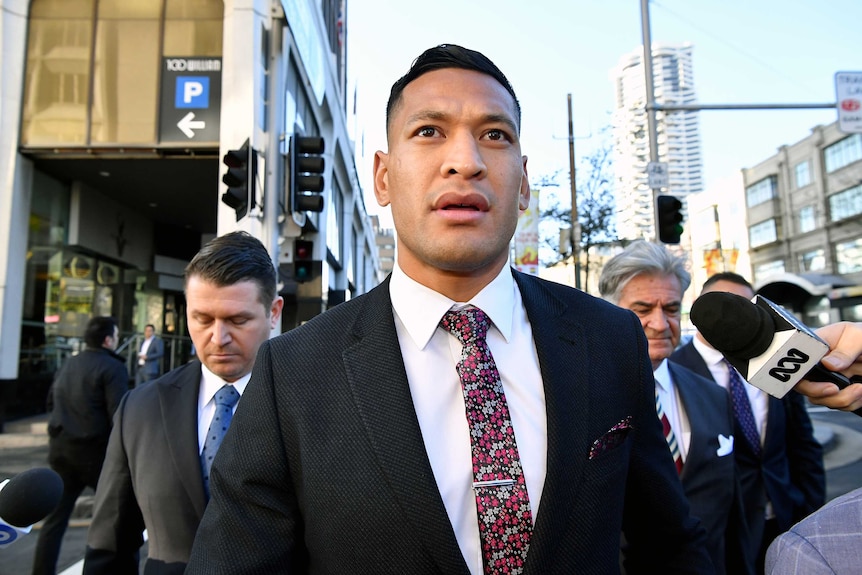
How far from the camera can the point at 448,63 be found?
1.76 meters

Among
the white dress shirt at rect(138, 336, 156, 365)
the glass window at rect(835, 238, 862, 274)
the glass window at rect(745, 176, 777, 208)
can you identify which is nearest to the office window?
Answer: the white dress shirt at rect(138, 336, 156, 365)

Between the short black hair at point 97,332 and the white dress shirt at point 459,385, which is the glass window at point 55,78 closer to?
the short black hair at point 97,332

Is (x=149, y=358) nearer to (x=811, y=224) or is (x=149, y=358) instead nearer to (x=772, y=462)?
(x=772, y=462)

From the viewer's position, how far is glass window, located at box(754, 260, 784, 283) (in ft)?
167

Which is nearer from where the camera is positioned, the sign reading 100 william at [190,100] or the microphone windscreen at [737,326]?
the microphone windscreen at [737,326]

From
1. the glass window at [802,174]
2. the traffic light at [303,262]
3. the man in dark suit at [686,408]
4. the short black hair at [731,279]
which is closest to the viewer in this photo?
the man in dark suit at [686,408]

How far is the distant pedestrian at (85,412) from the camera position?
17.9 ft

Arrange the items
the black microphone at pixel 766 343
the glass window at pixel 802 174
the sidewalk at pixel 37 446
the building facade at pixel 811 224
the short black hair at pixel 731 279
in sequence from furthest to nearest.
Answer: the glass window at pixel 802 174 < the building facade at pixel 811 224 < the sidewalk at pixel 37 446 < the short black hair at pixel 731 279 < the black microphone at pixel 766 343

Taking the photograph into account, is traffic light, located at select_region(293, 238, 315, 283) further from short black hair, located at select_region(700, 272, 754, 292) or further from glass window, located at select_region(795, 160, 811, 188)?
glass window, located at select_region(795, 160, 811, 188)

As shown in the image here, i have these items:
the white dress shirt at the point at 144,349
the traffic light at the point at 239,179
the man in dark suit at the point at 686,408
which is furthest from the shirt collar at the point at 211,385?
the white dress shirt at the point at 144,349

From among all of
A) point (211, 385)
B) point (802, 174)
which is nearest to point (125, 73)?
point (211, 385)

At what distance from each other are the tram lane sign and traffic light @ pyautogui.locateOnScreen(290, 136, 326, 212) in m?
8.43

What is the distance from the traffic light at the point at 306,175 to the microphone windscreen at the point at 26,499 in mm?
7038

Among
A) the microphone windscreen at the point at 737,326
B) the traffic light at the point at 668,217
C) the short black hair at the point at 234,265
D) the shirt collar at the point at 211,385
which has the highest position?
the traffic light at the point at 668,217
